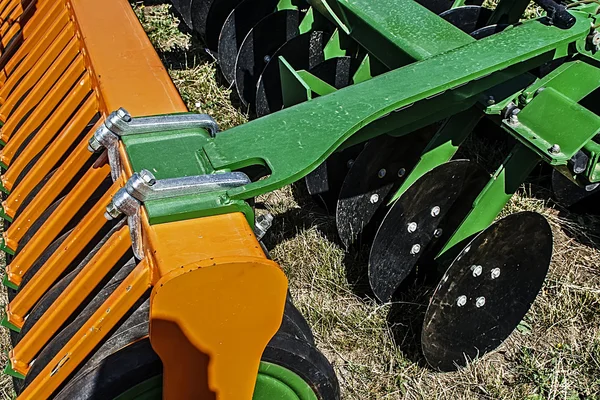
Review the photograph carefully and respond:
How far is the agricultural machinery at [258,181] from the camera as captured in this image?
1253 mm

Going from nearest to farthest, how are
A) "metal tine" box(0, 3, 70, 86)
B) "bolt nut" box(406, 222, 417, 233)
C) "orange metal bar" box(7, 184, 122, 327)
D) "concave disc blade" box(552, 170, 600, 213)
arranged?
"orange metal bar" box(7, 184, 122, 327) < "bolt nut" box(406, 222, 417, 233) < "metal tine" box(0, 3, 70, 86) < "concave disc blade" box(552, 170, 600, 213)

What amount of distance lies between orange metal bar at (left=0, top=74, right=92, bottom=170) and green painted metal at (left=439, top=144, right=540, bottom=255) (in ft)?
3.91

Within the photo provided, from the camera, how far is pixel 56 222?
69.6 inches

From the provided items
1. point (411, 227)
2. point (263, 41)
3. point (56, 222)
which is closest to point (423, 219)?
point (411, 227)

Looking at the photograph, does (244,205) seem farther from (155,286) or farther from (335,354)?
(335,354)

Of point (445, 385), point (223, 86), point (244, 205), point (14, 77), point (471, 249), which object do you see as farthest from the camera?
point (223, 86)

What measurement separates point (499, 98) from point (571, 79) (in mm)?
238

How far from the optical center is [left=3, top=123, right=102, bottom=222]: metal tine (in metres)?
1.83

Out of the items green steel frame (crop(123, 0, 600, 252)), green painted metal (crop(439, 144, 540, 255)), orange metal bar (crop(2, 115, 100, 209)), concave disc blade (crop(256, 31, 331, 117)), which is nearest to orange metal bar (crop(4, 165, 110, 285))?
orange metal bar (crop(2, 115, 100, 209))

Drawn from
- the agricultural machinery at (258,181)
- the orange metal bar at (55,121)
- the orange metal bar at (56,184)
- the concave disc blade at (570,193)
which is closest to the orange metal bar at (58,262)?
the agricultural machinery at (258,181)

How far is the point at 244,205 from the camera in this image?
1.30 m

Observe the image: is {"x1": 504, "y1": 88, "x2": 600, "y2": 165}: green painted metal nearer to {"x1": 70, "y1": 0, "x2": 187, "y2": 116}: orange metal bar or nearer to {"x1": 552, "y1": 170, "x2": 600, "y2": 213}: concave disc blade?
{"x1": 552, "y1": 170, "x2": 600, "y2": 213}: concave disc blade

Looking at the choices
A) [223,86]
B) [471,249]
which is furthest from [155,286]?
[223,86]

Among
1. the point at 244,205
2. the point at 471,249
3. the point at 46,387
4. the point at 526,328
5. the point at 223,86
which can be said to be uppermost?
the point at 244,205
